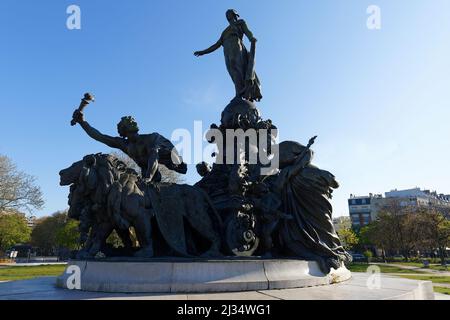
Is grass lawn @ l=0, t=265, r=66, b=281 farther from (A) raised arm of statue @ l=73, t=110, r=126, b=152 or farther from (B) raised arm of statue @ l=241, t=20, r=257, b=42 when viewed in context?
(B) raised arm of statue @ l=241, t=20, r=257, b=42

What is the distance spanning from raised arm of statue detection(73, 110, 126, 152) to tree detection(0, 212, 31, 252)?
35477 millimetres

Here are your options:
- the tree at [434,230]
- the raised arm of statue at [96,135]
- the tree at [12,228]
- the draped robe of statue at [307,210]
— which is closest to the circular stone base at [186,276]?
the draped robe of statue at [307,210]

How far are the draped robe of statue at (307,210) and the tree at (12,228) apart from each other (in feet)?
128

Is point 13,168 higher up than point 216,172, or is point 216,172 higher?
point 13,168

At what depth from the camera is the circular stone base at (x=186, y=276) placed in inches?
203

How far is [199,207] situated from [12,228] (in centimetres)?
4066

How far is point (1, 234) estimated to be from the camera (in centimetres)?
4031

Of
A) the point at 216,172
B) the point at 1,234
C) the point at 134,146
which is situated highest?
the point at 134,146

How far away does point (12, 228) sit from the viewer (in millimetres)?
38719

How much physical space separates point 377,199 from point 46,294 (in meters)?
115

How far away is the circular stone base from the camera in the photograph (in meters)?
5.14

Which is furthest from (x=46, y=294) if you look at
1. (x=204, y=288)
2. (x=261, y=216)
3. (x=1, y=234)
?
(x=1, y=234)

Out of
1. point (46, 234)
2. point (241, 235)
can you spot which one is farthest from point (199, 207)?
point (46, 234)
